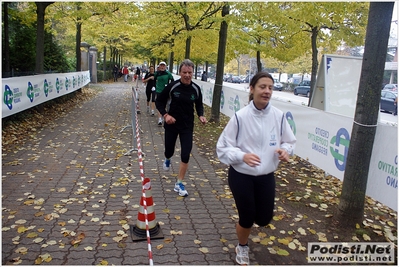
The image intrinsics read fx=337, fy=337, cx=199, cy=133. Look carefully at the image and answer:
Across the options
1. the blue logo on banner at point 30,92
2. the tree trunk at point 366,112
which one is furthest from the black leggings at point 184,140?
the blue logo on banner at point 30,92

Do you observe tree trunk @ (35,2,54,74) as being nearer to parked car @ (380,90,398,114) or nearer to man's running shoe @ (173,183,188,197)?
man's running shoe @ (173,183,188,197)

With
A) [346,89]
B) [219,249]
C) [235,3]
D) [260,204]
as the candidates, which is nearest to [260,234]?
[219,249]

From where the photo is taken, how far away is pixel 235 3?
38.0ft

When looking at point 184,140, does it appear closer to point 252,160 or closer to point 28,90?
point 252,160

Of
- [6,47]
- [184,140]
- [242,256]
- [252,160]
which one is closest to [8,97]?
[6,47]

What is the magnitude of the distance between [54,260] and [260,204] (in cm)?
219

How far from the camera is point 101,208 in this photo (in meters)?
4.80

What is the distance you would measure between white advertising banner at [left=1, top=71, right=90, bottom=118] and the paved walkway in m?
1.33

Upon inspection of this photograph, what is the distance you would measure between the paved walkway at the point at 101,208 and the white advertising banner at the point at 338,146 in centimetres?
184

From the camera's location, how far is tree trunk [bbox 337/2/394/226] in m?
4.00

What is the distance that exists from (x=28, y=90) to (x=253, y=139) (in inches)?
360

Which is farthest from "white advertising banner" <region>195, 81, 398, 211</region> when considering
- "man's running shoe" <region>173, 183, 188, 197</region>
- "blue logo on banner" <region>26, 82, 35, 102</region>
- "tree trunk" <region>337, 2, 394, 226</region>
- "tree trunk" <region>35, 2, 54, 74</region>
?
"tree trunk" <region>35, 2, 54, 74</region>

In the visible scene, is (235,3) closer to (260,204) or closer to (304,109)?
(304,109)

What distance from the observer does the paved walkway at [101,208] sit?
12.0 ft
